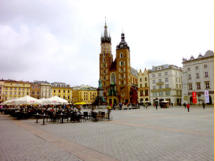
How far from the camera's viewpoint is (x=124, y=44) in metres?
78.9

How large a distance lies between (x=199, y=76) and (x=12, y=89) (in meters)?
88.4

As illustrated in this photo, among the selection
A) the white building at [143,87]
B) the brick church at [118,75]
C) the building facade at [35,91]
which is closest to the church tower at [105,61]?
the brick church at [118,75]

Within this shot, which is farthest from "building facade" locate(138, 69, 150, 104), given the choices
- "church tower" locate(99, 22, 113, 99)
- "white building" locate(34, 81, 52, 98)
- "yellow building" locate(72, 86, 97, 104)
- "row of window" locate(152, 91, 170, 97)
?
"white building" locate(34, 81, 52, 98)

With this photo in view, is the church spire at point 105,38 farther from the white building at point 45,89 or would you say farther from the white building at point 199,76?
the white building at point 199,76

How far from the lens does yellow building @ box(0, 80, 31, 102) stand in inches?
3482

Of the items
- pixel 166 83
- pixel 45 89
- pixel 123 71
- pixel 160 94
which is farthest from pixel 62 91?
pixel 166 83

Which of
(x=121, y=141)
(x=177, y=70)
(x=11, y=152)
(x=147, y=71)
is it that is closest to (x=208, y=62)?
(x=177, y=70)

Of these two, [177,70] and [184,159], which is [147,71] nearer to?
[177,70]

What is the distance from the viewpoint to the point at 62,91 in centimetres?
11031

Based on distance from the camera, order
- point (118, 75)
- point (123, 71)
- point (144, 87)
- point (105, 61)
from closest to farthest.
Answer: point (144, 87)
point (123, 71)
point (118, 75)
point (105, 61)

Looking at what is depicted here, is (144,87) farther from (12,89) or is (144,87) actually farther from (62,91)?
(12,89)

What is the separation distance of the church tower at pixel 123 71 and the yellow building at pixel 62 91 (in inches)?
1828

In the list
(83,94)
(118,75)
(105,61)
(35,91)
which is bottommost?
(83,94)

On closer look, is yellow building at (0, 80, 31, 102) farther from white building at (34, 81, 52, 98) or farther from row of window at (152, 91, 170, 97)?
row of window at (152, 91, 170, 97)
